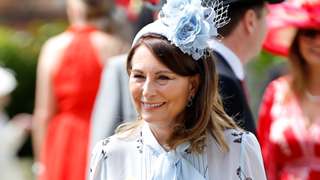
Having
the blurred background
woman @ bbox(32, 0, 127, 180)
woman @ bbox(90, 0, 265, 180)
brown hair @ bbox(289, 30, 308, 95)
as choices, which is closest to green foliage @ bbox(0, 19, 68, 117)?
the blurred background

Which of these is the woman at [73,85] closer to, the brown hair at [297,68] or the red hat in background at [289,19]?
the red hat in background at [289,19]

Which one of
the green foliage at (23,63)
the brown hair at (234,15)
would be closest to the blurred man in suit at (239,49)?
the brown hair at (234,15)

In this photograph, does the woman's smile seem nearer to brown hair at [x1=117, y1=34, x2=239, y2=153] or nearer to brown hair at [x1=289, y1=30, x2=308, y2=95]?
brown hair at [x1=117, y1=34, x2=239, y2=153]

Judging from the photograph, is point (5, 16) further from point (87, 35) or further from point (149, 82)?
point (149, 82)

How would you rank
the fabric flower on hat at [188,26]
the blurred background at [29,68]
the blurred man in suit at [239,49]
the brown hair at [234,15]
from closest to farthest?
1. the fabric flower on hat at [188,26]
2. the blurred man in suit at [239,49]
3. the brown hair at [234,15]
4. the blurred background at [29,68]

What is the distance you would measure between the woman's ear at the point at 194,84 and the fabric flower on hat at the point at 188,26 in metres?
0.11

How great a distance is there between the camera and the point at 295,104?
3279 mm

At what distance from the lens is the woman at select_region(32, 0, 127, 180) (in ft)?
11.0

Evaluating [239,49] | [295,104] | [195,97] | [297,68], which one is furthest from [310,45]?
[195,97]

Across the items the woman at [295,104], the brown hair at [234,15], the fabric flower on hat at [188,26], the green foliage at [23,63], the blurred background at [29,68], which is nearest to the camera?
the fabric flower on hat at [188,26]

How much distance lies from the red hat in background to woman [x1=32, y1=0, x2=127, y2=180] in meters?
1.37

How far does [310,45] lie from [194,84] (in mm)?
1821

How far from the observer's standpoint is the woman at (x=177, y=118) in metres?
1.69

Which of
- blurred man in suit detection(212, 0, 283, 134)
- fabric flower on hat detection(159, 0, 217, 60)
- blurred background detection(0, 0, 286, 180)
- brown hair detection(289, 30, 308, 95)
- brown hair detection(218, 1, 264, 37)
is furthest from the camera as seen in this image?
blurred background detection(0, 0, 286, 180)
